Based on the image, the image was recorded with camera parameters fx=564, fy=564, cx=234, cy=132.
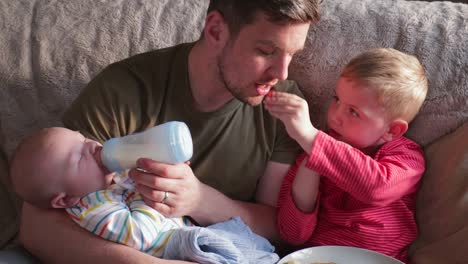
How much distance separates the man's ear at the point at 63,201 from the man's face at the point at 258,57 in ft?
1.63

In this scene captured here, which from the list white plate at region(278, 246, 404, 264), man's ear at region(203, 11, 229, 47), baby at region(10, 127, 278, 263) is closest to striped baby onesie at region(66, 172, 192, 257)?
baby at region(10, 127, 278, 263)

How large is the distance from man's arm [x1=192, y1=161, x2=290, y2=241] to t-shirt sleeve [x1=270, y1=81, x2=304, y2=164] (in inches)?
0.7

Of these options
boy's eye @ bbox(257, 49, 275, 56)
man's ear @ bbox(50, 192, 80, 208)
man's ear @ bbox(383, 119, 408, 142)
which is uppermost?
boy's eye @ bbox(257, 49, 275, 56)

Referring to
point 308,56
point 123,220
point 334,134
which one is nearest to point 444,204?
point 334,134

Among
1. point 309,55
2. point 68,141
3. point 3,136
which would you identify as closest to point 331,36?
point 309,55

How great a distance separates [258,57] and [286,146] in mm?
320

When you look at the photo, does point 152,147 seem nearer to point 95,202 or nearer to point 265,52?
point 95,202

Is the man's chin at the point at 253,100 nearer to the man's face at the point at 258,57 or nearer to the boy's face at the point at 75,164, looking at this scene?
the man's face at the point at 258,57

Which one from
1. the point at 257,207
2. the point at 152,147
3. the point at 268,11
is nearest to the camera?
the point at 152,147

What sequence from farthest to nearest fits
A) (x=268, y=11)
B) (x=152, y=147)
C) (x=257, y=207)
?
(x=257, y=207), (x=268, y=11), (x=152, y=147)

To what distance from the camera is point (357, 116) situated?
1467mm

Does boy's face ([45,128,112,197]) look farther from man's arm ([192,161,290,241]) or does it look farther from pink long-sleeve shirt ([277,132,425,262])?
pink long-sleeve shirt ([277,132,425,262])

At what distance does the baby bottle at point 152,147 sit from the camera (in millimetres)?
1253

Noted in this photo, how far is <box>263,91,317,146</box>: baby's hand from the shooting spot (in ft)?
4.60
